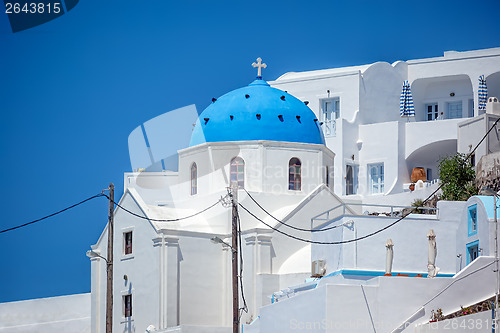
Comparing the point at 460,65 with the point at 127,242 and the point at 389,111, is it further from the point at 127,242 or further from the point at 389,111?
the point at 127,242

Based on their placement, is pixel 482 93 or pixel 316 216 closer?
pixel 316 216

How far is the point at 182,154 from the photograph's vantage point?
4681 cm

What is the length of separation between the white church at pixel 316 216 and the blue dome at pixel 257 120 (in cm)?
5

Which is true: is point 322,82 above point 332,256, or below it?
above

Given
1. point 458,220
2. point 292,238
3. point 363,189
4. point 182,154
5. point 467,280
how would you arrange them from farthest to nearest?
point 363,189, point 182,154, point 292,238, point 458,220, point 467,280

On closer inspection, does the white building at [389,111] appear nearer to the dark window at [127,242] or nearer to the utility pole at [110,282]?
the dark window at [127,242]

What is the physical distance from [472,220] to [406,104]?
22950 mm

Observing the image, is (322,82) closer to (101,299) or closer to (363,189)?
(363,189)

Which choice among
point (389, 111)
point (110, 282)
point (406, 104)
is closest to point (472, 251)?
point (110, 282)

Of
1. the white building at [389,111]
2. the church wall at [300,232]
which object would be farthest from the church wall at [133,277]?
the white building at [389,111]

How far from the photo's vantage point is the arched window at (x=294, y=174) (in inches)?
1790

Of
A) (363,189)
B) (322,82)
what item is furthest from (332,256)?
(322,82)

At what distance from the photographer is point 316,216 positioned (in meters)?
40.9

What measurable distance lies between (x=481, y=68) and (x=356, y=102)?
21.9 ft
